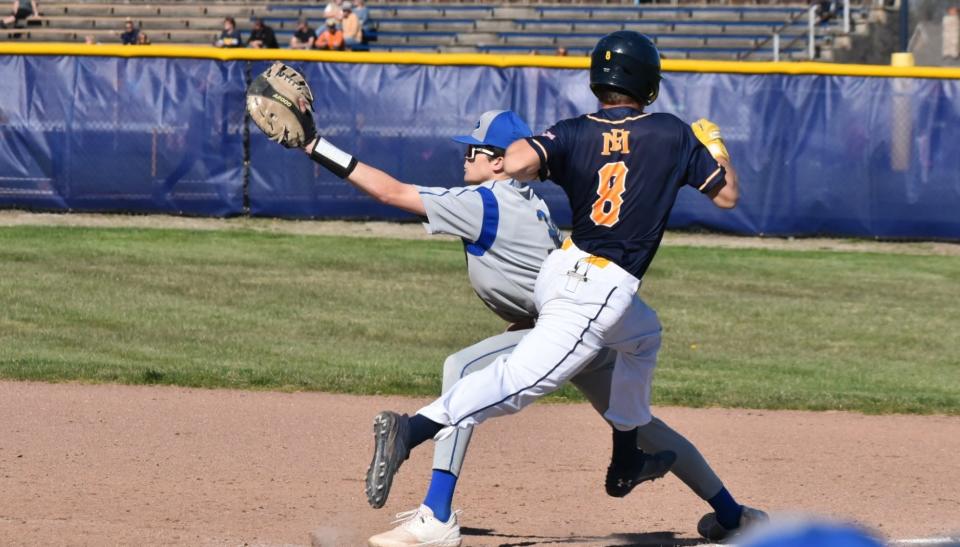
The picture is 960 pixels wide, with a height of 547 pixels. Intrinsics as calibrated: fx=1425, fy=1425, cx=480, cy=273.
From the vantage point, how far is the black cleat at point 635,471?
5441mm

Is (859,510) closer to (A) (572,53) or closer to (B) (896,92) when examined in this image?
(B) (896,92)

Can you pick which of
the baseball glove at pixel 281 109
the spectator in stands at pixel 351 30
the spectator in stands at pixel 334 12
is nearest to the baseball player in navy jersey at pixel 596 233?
the baseball glove at pixel 281 109

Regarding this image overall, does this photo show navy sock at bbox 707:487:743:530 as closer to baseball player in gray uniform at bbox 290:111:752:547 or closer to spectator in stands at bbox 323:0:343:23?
baseball player in gray uniform at bbox 290:111:752:547

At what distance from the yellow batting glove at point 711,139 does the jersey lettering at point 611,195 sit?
15.7 inches

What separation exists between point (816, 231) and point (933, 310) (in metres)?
4.06

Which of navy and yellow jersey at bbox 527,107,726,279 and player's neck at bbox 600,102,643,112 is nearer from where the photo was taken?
navy and yellow jersey at bbox 527,107,726,279

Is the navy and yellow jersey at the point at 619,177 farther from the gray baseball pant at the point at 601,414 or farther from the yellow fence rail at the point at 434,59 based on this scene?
the yellow fence rail at the point at 434,59

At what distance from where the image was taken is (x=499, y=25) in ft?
82.0

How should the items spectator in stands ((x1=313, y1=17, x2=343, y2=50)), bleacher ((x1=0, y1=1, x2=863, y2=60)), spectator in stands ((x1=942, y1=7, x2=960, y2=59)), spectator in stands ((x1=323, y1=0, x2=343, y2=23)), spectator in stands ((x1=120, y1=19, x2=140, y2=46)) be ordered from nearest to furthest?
spectator in stands ((x1=313, y1=17, x2=343, y2=50)) < spectator in stands ((x1=120, y1=19, x2=140, y2=46)) < spectator in stands ((x1=323, y1=0, x2=343, y2=23)) < bleacher ((x1=0, y1=1, x2=863, y2=60)) < spectator in stands ((x1=942, y1=7, x2=960, y2=59))

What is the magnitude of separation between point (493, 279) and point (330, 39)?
16200mm

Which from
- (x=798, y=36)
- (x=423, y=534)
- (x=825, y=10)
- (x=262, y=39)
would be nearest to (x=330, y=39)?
(x=262, y=39)

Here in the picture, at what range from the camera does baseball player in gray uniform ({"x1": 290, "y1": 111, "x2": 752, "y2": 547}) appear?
524 centimetres

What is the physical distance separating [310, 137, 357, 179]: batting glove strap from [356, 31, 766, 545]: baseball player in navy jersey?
0.60 m

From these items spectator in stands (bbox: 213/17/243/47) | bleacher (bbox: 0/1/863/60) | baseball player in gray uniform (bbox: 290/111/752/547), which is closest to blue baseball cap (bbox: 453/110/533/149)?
baseball player in gray uniform (bbox: 290/111/752/547)
